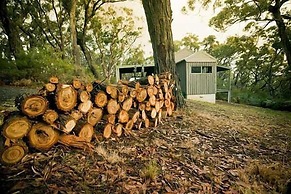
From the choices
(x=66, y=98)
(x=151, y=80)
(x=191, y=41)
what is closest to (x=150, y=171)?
(x=66, y=98)

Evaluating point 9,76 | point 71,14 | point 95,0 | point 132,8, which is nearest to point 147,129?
point 9,76

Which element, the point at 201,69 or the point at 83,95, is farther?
the point at 201,69

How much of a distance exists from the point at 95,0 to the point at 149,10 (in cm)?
862

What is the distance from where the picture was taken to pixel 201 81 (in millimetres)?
9453

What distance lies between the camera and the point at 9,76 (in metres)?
6.21

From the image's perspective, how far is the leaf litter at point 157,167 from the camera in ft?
5.20

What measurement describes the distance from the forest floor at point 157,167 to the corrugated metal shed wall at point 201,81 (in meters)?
6.39

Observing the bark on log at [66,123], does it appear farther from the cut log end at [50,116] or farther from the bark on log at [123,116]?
the bark on log at [123,116]

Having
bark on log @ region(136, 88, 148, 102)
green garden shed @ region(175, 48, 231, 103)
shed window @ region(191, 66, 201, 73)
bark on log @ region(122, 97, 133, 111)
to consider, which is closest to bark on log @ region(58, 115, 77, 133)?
bark on log @ region(122, 97, 133, 111)

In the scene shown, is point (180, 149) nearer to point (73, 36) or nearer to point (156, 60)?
point (156, 60)

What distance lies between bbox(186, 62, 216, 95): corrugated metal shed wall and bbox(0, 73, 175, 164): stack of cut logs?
247 inches

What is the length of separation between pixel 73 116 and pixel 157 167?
0.96m

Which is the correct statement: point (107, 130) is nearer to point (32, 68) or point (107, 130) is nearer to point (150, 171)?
point (150, 171)

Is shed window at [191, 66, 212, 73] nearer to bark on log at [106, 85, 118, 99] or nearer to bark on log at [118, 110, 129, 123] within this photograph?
bark on log at [118, 110, 129, 123]
